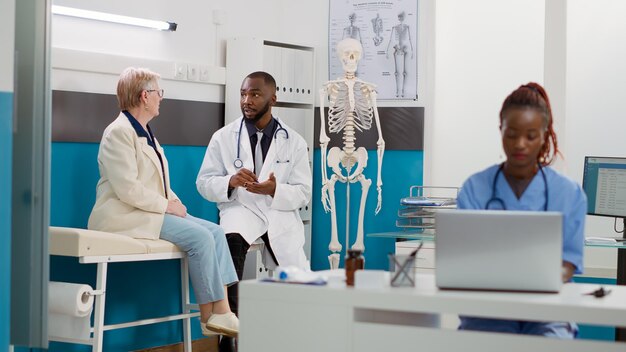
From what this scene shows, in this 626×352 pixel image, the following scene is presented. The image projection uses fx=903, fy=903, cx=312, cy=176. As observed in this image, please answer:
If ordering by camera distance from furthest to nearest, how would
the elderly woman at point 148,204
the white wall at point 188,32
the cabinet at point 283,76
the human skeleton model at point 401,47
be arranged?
the human skeleton model at point 401,47
the cabinet at point 283,76
the white wall at point 188,32
the elderly woman at point 148,204

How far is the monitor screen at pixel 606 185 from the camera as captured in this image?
427cm

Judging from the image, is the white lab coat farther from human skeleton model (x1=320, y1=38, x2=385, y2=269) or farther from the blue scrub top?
the blue scrub top

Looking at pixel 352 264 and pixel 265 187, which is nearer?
pixel 352 264

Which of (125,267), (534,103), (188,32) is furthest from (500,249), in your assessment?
(188,32)

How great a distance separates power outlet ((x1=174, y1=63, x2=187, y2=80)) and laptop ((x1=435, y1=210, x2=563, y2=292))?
281 centimetres

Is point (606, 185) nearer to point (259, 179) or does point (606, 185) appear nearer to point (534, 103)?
point (259, 179)

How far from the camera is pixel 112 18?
4.40 m

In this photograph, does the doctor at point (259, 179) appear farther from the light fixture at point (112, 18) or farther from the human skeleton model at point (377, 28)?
the human skeleton model at point (377, 28)

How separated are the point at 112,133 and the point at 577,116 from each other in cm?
248

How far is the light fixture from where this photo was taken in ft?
13.7

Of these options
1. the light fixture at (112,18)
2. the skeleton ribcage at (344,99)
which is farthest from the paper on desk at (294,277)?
the skeleton ribcage at (344,99)

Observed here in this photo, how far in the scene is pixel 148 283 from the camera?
4625mm

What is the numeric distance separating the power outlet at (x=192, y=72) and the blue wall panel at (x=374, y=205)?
0.99 metres

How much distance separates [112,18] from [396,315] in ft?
8.44
